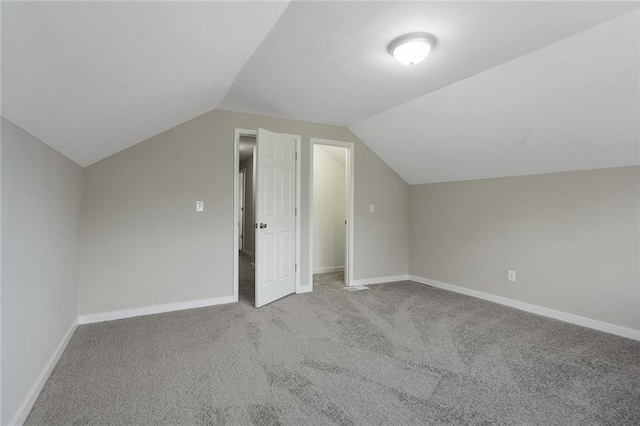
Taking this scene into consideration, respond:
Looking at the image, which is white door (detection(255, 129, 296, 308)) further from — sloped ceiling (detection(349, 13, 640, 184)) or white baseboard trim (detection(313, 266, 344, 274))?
white baseboard trim (detection(313, 266, 344, 274))

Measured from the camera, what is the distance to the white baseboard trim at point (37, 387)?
5.27ft

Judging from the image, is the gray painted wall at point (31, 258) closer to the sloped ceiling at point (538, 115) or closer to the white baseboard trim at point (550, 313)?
the sloped ceiling at point (538, 115)

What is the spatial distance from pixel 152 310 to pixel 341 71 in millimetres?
3117

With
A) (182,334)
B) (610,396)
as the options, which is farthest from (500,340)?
(182,334)

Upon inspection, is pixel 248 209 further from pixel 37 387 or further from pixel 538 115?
pixel 538 115

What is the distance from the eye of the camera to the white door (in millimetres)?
3584

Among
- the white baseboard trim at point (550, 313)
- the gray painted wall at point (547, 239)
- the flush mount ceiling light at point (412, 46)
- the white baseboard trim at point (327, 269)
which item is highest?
the flush mount ceiling light at point (412, 46)

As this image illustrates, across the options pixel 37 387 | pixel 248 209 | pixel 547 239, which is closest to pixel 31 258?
pixel 37 387

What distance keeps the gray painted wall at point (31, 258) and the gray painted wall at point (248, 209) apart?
3.91 m

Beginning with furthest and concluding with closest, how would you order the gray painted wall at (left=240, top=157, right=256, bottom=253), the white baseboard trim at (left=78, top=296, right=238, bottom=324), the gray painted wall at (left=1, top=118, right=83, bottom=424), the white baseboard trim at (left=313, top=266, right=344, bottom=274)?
the gray painted wall at (left=240, top=157, right=256, bottom=253) → the white baseboard trim at (left=313, top=266, right=344, bottom=274) → the white baseboard trim at (left=78, top=296, right=238, bottom=324) → the gray painted wall at (left=1, top=118, right=83, bottom=424)

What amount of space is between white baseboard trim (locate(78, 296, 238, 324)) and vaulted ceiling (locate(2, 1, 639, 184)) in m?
1.60

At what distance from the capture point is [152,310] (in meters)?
3.37

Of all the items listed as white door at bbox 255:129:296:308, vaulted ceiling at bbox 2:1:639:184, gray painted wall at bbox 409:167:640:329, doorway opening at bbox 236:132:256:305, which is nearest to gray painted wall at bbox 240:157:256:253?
doorway opening at bbox 236:132:256:305

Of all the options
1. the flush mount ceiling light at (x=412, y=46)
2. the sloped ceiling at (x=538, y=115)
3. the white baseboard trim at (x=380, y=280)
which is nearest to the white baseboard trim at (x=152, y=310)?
the white baseboard trim at (x=380, y=280)
